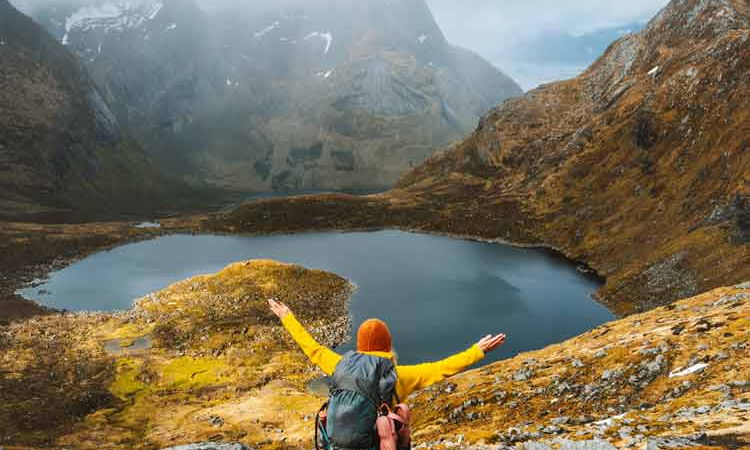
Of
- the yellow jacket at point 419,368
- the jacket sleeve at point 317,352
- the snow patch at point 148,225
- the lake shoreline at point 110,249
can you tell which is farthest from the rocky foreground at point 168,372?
the snow patch at point 148,225

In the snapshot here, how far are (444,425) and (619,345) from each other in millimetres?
10202

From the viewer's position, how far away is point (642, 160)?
108375 mm

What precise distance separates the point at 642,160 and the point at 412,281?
63.9 metres

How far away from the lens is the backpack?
7.23 meters

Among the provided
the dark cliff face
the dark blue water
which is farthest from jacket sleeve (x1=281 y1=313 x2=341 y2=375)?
the dark cliff face

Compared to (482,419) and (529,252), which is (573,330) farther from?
(529,252)

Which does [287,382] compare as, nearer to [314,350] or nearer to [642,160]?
[314,350]

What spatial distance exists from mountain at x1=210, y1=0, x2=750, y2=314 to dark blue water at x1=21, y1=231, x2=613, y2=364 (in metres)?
9.26

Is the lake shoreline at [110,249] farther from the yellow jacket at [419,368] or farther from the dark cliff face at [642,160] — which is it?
the yellow jacket at [419,368]

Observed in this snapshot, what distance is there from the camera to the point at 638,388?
20.5m

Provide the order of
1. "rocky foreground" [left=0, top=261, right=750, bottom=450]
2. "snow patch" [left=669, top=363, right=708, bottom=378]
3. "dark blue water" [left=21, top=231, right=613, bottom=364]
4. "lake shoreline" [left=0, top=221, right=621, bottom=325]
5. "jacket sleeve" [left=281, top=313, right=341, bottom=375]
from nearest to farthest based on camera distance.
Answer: "jacket sleeve" [left=281, top=313, right=341, bottom=375]
"rocky foreground" [left=0, top=261, right=750, bottom=450]
"snow patch" [left=669, top=363, right=708, bottom=378]
"dark blue water" [left=21, top=231, right=613, bottom=364]
"lake shoreline" [left=0, top=221, right=621, bottom=325]

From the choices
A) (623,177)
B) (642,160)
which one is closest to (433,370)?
(623,177)

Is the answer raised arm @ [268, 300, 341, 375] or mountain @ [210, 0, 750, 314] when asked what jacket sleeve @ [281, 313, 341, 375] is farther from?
mountain @ [210, 0, 750, 314]

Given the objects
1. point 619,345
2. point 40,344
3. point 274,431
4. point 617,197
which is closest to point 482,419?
point 619,345
